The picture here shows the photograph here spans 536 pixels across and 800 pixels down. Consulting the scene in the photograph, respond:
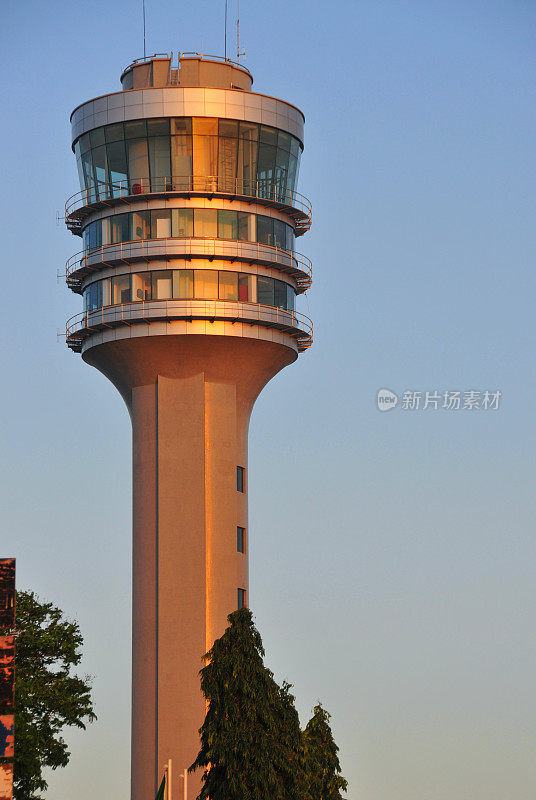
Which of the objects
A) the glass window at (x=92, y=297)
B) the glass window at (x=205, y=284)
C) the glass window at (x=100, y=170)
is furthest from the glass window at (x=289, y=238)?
the glass window at (x=92, y=297)

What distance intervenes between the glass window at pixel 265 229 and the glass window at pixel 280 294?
93.9 inches

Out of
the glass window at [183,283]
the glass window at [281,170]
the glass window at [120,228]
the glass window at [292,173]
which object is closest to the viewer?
the glass window at [183,283]

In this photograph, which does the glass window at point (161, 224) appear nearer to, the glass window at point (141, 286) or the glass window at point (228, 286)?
the glass window at point (141, 286)

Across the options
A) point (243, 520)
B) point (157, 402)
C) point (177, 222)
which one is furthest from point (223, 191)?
point (243, 520)

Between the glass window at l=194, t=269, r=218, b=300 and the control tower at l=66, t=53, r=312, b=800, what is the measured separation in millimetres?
75

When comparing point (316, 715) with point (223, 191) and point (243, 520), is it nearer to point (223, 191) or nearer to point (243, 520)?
point (243, 520)

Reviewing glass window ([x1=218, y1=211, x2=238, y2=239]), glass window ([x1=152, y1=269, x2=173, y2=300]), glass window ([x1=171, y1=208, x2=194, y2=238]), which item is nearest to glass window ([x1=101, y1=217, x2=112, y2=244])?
glass window ([x1=152, y1=269, x2=173, y2=300])

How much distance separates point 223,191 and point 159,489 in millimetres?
16277

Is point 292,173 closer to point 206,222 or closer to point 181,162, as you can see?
point 206,222

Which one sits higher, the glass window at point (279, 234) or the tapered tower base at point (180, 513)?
the glass window at point (279, 234)

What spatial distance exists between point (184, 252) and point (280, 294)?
6.30 m

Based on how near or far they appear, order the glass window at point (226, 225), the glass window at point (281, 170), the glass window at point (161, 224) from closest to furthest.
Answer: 1. the glass window at point (161, 224)
2. the glass window at point (226, 225)
3. the glass window at point (281, 170)

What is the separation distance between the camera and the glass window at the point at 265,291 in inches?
3369

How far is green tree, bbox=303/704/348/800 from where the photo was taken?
63188 millimetres
